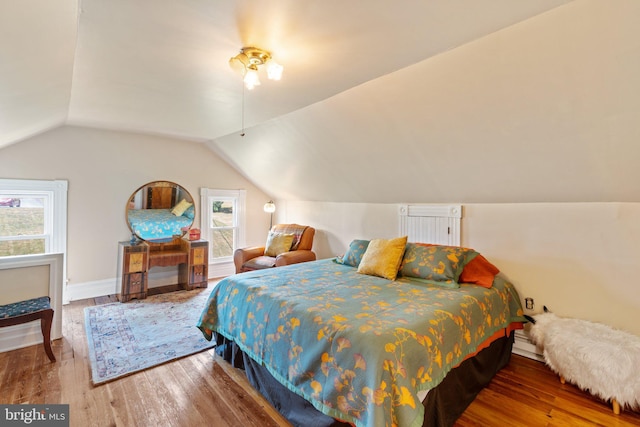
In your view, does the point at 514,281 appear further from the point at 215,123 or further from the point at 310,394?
the point at 215,123

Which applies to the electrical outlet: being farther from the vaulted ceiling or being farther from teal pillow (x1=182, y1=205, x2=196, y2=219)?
teal pillow (x1=182, y1=205, x2=196, y2=219)

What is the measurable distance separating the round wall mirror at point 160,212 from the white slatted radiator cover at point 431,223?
11.3 ft

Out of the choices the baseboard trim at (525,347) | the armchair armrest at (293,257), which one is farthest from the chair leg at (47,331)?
the baseboard trim at (525,347)

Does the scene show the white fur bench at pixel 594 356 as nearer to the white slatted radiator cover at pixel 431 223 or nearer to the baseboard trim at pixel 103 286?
the white slatted radiator cover at pixel 431 223

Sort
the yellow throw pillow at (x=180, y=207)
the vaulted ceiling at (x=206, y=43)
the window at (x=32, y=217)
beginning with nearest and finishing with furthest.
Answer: the vaulted ceiling at (x=206, y=43) → the window at (x=32, y=217) → the yellow throw pillow at (x=180, y=207)

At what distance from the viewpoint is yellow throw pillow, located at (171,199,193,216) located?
500cm

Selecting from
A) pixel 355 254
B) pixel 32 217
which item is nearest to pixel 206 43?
pixel 355 254

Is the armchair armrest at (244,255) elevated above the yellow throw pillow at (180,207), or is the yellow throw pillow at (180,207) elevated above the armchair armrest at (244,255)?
the yellow throw pillow at (180,207)

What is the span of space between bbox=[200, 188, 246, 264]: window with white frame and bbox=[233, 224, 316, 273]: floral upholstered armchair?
2.88ft

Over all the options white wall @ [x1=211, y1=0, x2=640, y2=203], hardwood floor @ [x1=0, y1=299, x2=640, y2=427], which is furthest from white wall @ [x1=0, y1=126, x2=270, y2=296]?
white wall @ [x1=211, y1=0, x2=640, y2=203]

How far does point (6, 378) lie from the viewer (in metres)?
2.37

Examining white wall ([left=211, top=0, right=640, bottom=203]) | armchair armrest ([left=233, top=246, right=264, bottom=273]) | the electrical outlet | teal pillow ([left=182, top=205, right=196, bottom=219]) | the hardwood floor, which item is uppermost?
white wall ([left=211, top=0, right=640, bottom=203])

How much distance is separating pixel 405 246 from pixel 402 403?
5.95 feet

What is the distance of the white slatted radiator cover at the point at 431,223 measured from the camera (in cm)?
342
